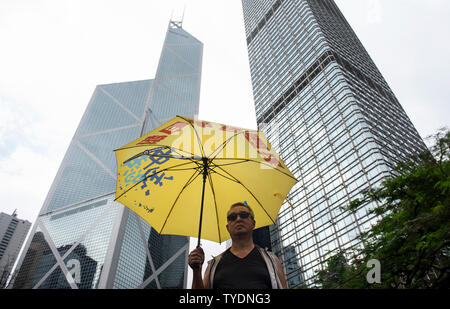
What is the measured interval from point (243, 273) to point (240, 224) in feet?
1.82

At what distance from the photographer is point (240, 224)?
3201 mm

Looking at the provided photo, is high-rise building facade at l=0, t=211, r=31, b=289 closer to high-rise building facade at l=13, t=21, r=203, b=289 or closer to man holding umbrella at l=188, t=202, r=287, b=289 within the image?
high-rise building facade at l=13, t=21, r=203, b=289

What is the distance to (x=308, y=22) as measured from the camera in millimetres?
78250

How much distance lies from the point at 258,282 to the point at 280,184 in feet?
5.58

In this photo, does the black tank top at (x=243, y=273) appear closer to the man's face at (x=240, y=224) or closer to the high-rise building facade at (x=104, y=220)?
the man's face at (x=240, y=224)

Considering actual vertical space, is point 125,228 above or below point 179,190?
above

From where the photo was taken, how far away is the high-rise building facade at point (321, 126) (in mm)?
48438

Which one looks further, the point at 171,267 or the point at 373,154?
the point at 171,267

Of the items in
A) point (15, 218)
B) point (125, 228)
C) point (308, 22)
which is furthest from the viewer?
point (15, 218)

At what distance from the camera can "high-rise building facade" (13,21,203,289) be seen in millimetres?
83188

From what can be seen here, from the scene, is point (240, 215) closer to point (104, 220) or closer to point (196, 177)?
point (196, 177)

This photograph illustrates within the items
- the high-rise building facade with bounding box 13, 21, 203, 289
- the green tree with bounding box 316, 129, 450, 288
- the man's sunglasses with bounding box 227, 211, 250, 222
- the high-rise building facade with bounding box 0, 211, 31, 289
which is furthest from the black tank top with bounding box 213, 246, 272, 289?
the high-rise building facade with bounding box 0, 211, 31, 289

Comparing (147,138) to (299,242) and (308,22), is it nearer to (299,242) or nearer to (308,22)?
(299,242)
